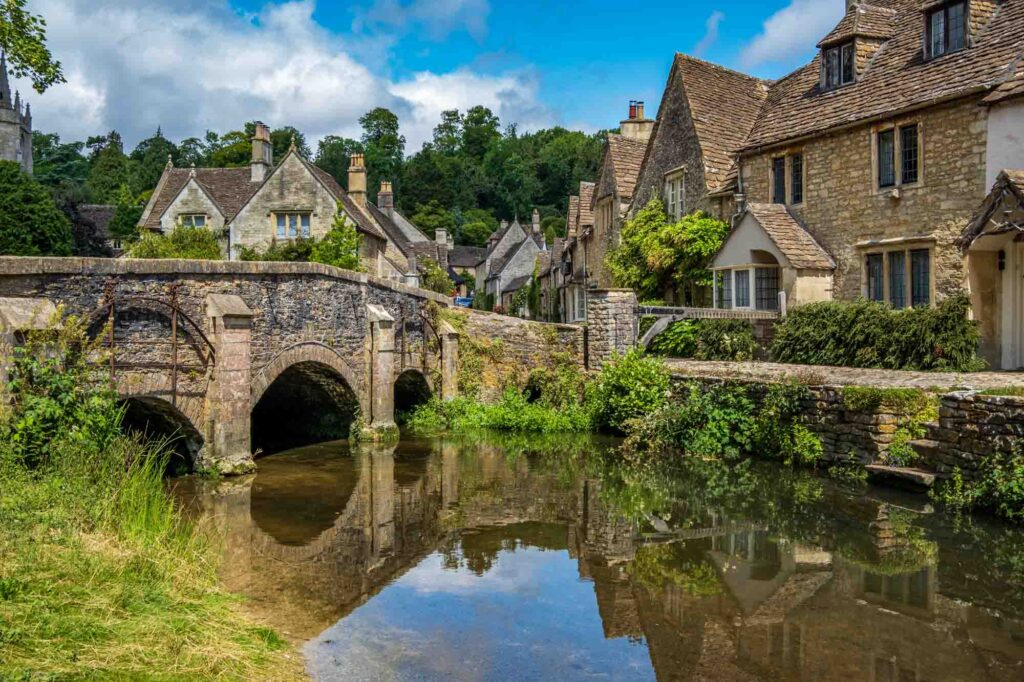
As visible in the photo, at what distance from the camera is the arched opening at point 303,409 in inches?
703

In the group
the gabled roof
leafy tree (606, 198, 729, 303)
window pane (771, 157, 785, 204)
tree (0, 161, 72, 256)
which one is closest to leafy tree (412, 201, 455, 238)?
tree (0, 161, 72, 256)

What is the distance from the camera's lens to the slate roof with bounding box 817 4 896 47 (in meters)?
21.8

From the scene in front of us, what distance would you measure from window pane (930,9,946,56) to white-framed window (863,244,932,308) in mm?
4697

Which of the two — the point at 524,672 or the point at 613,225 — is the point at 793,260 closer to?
the point at 613,225

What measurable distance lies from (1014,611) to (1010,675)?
1.51m

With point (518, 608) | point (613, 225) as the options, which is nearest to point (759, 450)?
point (518, 608)

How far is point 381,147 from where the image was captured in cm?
11688

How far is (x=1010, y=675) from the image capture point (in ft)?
20.4

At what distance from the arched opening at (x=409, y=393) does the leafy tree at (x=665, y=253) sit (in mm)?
8644

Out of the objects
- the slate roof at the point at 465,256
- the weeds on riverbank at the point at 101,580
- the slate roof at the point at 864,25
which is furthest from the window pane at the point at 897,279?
the slate roof at the point at 465,256

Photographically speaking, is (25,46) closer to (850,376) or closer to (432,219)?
(850,376)

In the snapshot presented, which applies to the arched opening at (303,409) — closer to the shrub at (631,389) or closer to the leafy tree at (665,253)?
the shrub at (631,389)

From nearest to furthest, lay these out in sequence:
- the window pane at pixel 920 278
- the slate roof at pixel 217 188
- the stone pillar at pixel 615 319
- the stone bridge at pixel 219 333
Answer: the stone bridge at pixel 219 333 < the window pane at pixel 920 278 < the stone pillar at pixel 615 319 < the slate roof at pixel 217 188

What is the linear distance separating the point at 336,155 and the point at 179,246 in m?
78.7
